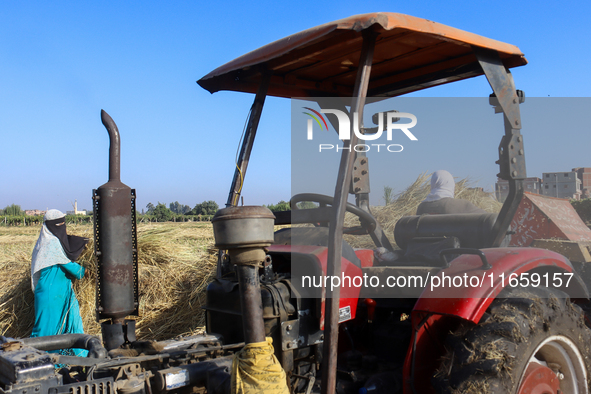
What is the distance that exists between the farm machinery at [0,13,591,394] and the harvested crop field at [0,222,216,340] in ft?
11.0

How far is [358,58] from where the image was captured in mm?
3086

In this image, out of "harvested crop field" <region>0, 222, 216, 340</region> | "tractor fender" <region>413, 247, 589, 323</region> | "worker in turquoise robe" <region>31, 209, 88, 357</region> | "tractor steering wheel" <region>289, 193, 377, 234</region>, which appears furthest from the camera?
"harvested crop field" <region>0, 222, 216, 340</region>

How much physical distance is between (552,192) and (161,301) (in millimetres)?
5123

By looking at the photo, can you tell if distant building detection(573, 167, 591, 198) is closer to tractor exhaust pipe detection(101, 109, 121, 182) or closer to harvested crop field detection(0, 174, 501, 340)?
harvested crop field detection(0, 174, 501, 340)

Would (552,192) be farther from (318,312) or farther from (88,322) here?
(88,322)

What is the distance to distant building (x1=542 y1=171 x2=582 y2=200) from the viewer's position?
5707mm

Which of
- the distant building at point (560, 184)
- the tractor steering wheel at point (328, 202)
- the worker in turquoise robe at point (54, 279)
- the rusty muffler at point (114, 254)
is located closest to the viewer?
the rusty muffler at point (114, 254)

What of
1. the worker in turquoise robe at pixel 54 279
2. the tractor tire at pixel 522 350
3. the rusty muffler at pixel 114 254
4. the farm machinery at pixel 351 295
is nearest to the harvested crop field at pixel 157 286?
the worker in turquoise robe at pixel 54 279

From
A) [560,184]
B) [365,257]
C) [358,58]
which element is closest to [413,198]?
[560,184]

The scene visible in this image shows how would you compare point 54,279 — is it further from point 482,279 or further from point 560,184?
point 560,184

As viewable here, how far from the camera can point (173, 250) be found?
705 centimetres

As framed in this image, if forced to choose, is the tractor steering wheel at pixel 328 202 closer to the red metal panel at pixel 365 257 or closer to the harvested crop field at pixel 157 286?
the red metal panel at pixel 365 257

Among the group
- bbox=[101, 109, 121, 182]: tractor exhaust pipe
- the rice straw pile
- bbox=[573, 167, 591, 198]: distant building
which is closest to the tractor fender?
bbox=[101, 109, 121, 182]: tractor exhaust pipe

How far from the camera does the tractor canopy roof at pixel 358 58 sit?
7.22ft
